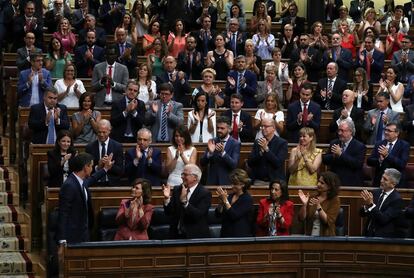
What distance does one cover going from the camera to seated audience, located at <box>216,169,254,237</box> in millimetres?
10172

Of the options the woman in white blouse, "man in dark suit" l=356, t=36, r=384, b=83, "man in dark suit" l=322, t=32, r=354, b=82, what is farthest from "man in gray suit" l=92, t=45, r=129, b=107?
"man in dark suit" l=356, t=36, r=384, b=83

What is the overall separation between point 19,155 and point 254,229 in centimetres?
341

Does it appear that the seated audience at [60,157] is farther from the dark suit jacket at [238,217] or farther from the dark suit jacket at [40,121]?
the dark suit jacket at [238,217]

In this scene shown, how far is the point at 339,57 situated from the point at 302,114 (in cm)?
232

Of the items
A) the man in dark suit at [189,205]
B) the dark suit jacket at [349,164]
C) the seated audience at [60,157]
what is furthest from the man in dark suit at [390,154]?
the seated audience at [60,157]

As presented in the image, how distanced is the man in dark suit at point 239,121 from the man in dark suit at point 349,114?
0.92 m

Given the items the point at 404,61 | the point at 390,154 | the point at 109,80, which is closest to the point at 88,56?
the point at 109,80

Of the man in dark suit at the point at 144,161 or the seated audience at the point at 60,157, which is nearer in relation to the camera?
the seated audience at the point at 60,157

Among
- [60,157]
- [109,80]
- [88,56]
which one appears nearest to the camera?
[60,157]

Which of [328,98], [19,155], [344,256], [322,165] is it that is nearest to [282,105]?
[328,98]

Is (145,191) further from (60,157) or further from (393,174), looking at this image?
(393,174)

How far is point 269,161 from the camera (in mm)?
11328

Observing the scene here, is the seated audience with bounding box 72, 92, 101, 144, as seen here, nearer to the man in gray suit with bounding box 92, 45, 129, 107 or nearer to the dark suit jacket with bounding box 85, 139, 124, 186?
the dark suit jacket with bounding box 85, 139, 124, 186

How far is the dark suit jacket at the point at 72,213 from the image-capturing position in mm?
9820
